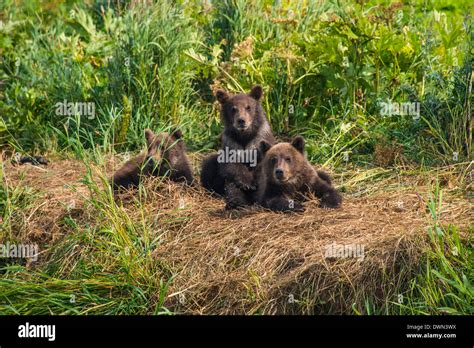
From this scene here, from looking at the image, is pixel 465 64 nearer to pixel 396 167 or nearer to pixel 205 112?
pixel 396 167

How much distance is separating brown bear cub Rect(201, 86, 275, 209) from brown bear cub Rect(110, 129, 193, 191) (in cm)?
22

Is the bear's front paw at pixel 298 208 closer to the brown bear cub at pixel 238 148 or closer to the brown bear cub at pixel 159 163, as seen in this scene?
the brown bear cub at pixel 238 148

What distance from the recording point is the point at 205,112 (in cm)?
1048

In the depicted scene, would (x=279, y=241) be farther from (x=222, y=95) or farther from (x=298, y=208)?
(x=222, y=95)

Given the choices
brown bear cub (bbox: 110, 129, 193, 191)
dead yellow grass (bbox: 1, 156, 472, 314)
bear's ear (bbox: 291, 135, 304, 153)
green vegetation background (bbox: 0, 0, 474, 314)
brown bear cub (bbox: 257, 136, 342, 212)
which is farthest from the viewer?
green vegetation background (bbox: 0, 0, 474, 314)

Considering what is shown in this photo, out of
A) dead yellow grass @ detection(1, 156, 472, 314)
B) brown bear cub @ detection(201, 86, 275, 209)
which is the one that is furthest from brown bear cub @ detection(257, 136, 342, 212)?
brown bear cub @ detection(201, 86, 275, 209)

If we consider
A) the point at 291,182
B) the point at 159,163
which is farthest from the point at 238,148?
the point at 291,182

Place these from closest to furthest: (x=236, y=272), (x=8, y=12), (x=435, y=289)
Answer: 1. (x=435, y=289)
2. (x=236, y=272)
3. (x=8, y=12)

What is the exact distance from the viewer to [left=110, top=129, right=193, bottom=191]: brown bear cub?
27.9 ft

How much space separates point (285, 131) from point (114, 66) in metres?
2.10

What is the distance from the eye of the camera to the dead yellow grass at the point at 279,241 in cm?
663

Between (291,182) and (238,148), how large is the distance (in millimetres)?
1174

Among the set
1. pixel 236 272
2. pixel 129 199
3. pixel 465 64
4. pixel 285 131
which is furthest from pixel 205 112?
pixel 236 272

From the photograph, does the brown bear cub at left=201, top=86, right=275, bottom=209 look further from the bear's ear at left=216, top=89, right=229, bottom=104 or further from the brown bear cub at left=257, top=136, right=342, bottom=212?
the brown bear cub at left=257, top=136, right=342, bottom=212
